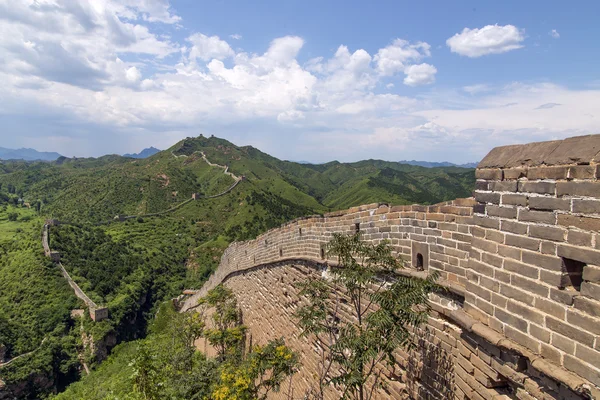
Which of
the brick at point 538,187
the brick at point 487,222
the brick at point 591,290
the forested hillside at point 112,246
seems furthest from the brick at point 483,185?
the forested hillside at point 112,246

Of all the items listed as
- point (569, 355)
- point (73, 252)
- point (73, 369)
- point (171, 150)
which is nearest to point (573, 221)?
point (569, 355)

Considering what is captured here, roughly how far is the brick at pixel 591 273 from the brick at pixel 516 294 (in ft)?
1.47

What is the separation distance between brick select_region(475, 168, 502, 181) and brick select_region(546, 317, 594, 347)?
1.16 m

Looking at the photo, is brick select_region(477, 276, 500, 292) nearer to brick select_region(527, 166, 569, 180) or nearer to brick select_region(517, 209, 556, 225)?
brick select_region(517, 209, 556, 225)

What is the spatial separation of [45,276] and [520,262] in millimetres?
48355

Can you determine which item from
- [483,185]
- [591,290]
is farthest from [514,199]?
[591,290]

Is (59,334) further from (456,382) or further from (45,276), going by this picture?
(456,382)

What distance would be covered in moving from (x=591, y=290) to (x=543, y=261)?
1.17ft

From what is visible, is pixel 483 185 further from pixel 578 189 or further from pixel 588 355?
pixel 588 355

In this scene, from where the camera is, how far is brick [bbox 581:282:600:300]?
204 cm

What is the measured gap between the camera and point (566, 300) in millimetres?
2225

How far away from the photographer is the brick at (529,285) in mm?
2400

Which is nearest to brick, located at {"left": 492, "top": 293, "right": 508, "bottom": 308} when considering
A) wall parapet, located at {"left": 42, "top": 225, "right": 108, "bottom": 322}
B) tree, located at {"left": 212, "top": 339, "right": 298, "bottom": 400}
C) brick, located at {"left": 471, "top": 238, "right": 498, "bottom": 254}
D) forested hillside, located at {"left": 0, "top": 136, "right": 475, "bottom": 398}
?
brick, located at {"left": 471, "top": 238, "right": 498, "bottom": 254}

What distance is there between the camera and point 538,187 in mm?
2486
